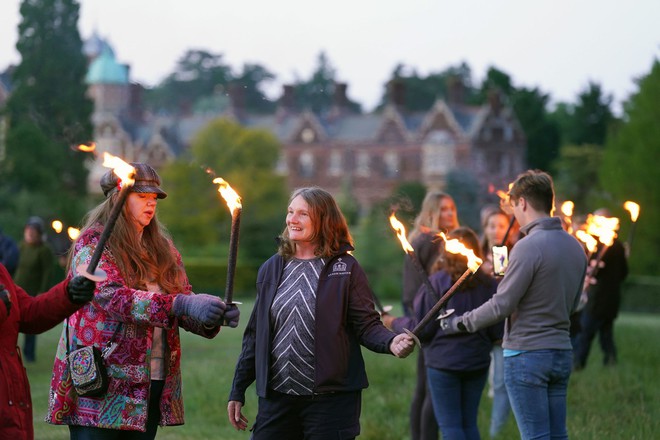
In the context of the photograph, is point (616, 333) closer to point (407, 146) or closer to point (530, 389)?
point (530, 389)

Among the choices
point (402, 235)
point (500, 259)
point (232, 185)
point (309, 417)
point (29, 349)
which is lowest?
point (29, 349)

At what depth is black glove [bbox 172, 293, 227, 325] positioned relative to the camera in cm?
523

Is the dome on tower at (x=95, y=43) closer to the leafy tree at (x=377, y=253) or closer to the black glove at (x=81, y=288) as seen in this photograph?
the leafy tree at (x=377, y=253)

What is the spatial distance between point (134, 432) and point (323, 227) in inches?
50.9

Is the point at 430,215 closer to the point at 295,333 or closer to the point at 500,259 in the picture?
the point at 500,259

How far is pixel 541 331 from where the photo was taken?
20.9 ft

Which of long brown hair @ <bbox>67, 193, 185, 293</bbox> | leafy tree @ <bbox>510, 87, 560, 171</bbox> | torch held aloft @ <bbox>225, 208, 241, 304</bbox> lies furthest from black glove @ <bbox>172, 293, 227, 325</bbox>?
leafy tree @ <bbox>510, 87, 560, 171</bbox>

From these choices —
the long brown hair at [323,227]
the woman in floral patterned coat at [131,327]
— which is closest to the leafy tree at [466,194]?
the long brown hair at [323,227]

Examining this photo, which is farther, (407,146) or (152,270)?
(407,146)

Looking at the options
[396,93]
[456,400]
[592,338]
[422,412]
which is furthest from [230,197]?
[396,93]

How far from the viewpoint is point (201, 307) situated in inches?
209

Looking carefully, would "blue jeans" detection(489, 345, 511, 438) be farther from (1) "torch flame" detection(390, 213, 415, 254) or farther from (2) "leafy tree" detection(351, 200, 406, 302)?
(2) "leafy tree" detection(351, 200, 406, 302)

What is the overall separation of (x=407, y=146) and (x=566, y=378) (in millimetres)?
81207

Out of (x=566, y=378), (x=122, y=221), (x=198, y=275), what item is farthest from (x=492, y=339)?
(x=198, y=275)
